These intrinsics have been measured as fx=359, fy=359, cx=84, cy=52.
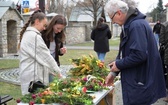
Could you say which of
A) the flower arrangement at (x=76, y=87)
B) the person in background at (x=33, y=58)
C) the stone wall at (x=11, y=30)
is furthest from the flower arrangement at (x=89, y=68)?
the stone wall at (x=11, y=30)

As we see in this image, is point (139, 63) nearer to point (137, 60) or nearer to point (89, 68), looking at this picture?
point (137, 60)

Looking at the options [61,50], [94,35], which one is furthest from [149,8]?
[61,50]

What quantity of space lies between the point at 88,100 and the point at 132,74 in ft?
1.90

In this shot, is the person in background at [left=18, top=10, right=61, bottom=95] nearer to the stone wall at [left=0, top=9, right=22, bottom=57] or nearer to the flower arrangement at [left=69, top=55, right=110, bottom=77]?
the flower arrangement at [left=69, top=55, right=110, bottom=77]

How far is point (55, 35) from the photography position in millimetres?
5859

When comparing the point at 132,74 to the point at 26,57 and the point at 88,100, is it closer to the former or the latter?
the point at 88,100

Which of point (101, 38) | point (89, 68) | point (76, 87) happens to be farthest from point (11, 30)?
point (76, 87)

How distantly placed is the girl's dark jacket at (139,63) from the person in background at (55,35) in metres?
1.79

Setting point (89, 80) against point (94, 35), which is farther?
point (94, 35)

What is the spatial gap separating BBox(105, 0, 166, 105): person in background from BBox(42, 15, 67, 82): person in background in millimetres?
1745

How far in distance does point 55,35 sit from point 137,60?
234cm

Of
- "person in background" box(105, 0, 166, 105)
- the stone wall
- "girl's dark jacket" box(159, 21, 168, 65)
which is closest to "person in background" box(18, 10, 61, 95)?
"person in background" box(105, 0, 166, 105)

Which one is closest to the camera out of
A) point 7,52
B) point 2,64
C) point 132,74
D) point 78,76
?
point 132,74

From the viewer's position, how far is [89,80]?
16.4ft
